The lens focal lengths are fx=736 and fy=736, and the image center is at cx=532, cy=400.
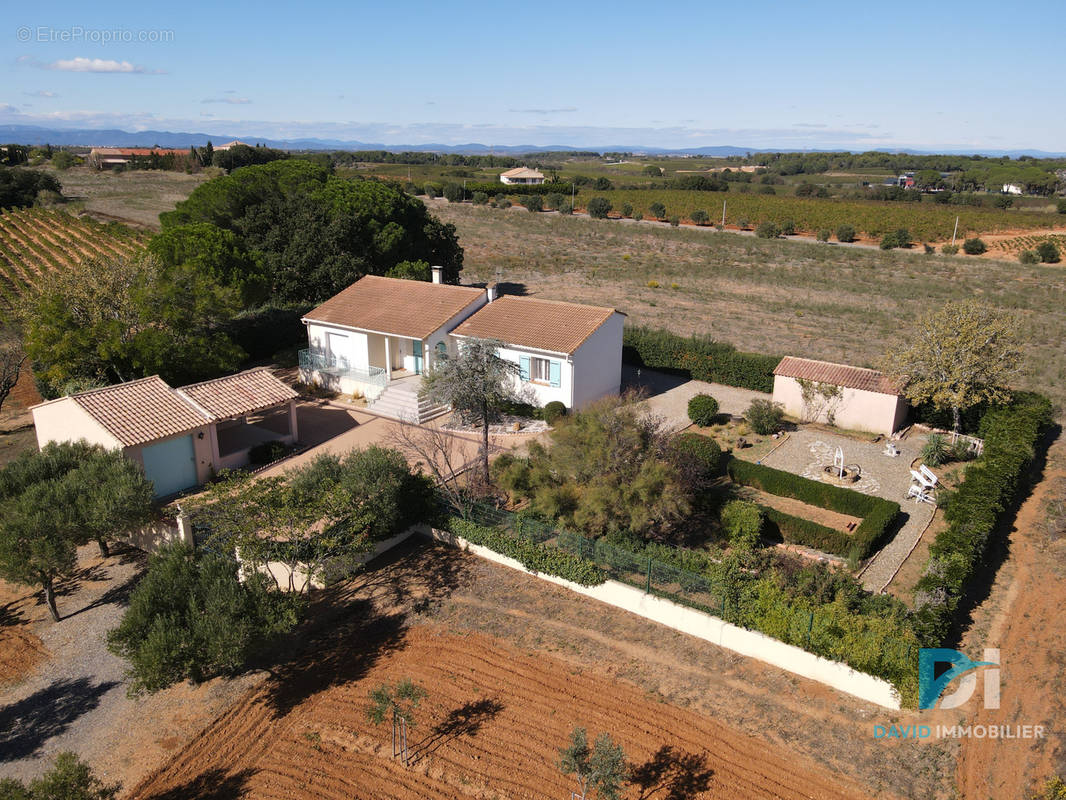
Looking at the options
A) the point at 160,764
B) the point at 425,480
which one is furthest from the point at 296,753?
the point at 425,480

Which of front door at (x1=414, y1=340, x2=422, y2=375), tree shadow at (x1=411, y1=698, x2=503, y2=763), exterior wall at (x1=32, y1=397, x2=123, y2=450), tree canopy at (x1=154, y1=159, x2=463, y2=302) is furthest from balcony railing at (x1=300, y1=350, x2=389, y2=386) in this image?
tree shadow at (x1=411, y1=698, x2=503, y2=763)

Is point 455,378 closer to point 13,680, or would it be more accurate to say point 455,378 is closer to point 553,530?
point 553,530

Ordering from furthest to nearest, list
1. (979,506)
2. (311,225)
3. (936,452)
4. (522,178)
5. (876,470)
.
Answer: (522,178), (311,225), (936,452), (876,470), (979,506)

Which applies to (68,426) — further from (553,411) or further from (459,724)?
(459,724)

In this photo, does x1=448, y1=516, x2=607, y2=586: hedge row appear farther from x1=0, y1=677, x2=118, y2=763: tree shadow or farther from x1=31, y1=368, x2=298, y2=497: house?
x1=31, y1=368, x2=298, y2=497: house

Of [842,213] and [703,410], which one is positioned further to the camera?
[842,213]

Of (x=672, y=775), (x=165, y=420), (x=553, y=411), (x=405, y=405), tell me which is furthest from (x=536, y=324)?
(x=672, y=775)
